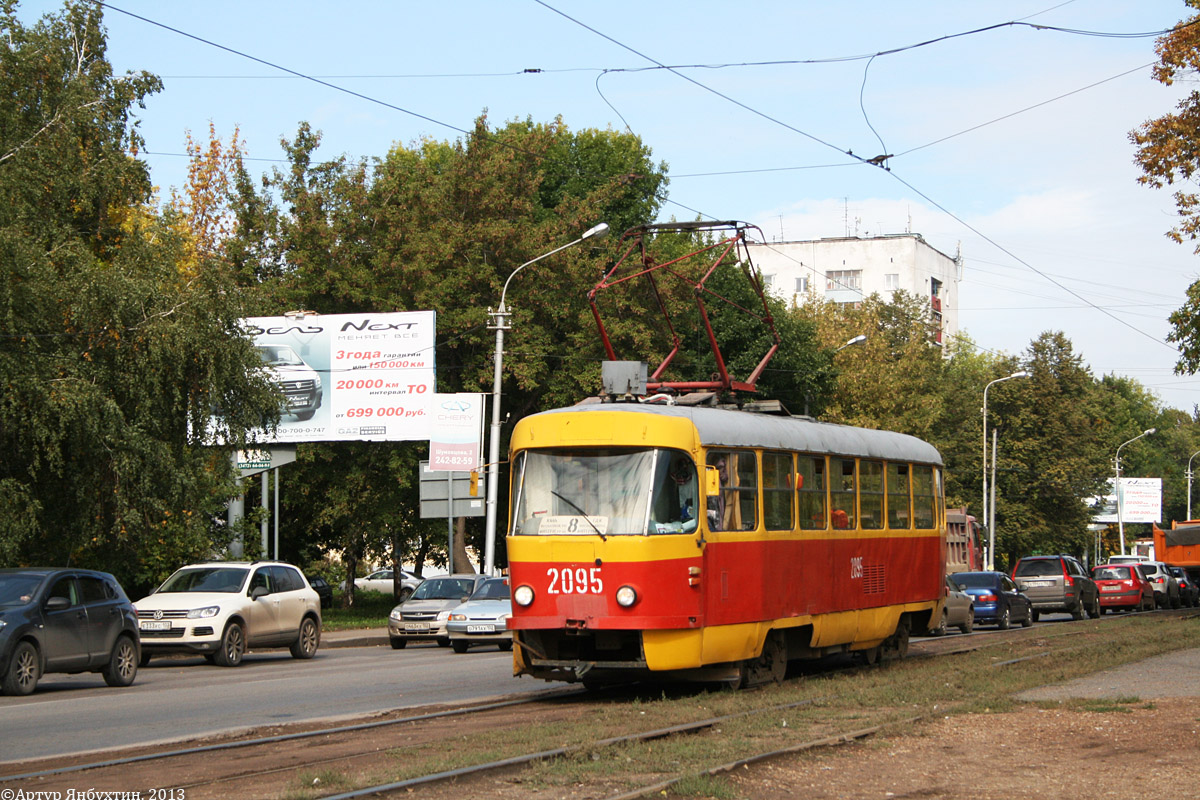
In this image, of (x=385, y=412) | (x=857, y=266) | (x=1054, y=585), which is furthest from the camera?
(x=857, y=266)

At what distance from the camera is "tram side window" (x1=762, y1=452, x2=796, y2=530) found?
15.6 metres

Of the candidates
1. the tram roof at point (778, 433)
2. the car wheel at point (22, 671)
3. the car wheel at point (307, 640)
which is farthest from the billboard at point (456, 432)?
the car wheel at point (22, 671)

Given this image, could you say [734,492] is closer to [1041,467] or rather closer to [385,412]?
[385,412]

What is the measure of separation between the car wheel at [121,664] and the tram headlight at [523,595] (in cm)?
678

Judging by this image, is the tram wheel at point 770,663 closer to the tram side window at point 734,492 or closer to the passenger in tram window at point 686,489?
the tram side window at point 734,492

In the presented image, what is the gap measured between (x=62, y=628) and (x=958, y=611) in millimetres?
18457

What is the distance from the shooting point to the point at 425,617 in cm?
2794

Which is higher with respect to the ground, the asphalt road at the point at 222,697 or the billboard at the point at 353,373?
the billboard at the point at 353,373

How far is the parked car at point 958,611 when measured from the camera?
28.4 m

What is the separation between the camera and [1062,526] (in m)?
71.6

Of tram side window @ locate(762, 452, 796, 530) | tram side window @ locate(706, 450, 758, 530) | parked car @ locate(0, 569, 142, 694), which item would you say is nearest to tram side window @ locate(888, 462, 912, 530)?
tram side window @ locate(762, 452, 796, 530)

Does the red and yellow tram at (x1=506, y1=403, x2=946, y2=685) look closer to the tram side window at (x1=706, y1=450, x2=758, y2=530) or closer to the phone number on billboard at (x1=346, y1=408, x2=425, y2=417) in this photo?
the tram side window at (x1=706, y1=450, x2=758, y2=530)

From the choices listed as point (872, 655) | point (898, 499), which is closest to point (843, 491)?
point (898, 499)

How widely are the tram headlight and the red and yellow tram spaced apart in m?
0.02
